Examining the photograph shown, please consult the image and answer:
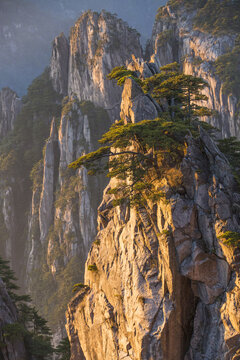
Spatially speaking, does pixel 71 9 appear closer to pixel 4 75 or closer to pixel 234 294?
pixel 4 75

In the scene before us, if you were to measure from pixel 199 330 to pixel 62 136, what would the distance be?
208 feet

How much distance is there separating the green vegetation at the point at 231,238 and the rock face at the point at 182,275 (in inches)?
15.9

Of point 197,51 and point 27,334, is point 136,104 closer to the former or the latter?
point 27,334

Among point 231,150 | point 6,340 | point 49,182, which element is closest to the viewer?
point 231,150

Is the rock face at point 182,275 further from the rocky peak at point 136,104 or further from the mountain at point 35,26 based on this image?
the mountain at point 35,26

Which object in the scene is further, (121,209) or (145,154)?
(121,209)

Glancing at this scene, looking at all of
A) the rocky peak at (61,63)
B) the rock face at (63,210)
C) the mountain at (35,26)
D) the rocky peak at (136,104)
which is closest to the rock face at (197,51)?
the rock face at (63,210)

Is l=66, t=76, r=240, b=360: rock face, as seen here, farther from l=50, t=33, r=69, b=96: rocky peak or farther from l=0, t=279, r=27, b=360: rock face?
l=50, t=33, r=69, b=96: rocky peak

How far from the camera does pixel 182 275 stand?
22953mm

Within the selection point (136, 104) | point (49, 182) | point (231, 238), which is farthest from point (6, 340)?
point (49, 182)

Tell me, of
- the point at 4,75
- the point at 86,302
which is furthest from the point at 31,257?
the point at 4,75

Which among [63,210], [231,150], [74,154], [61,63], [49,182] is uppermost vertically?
[61,63]

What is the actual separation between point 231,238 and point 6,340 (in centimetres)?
2236

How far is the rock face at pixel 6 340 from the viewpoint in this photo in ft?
106
